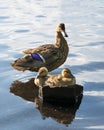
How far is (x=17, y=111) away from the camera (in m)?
8.74

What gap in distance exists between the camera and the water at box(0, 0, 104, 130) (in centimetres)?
834

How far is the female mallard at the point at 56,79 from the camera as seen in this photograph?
9.08 meters

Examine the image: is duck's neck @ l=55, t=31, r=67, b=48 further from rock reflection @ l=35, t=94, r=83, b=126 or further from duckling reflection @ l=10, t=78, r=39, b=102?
rock reflection @ l=35, t=94, r=83, b=126

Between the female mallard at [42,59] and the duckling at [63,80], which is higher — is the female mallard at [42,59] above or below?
below

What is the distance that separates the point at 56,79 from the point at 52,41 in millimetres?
4658

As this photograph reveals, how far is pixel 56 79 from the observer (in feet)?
30.3

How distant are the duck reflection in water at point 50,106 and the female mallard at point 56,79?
0.91 ft

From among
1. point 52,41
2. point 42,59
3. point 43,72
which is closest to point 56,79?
point 43,72

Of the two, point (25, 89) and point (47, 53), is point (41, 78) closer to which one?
point (25, 89)

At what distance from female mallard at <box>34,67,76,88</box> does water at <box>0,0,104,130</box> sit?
0.46 metres

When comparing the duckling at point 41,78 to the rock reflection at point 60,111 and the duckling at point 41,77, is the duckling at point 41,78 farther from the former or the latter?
the rock reflection at point 60,111

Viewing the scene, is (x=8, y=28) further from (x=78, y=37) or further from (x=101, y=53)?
(x=101, y=53)

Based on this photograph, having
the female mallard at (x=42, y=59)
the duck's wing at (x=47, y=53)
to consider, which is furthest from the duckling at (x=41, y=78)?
the duck's wing at (x=47, y=53)

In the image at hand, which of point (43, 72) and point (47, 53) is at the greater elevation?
point (43, 72)
